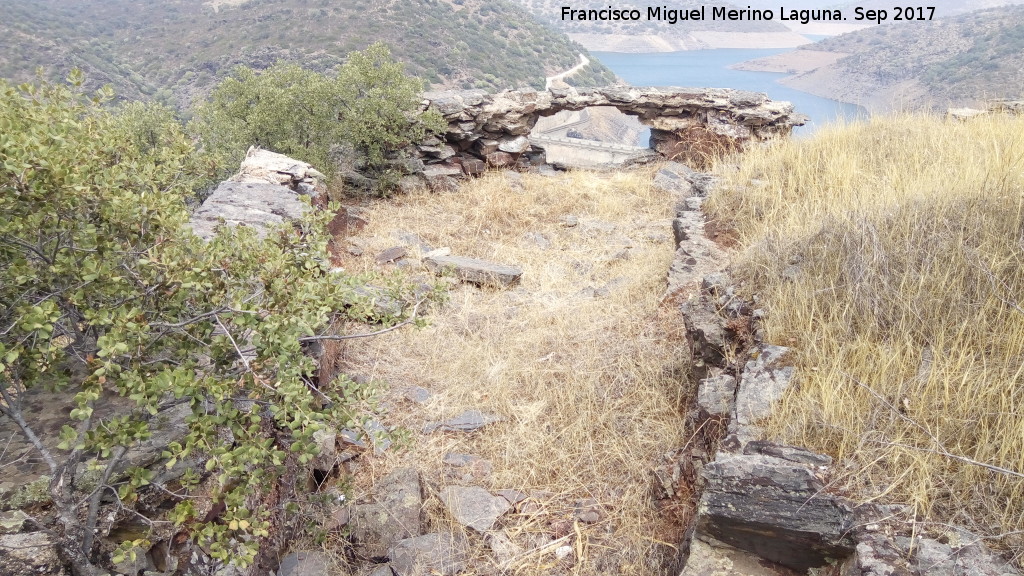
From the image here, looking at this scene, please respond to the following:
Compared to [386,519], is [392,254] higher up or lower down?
higher up

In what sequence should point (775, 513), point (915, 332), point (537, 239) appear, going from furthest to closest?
point (537, 239) < point (915, 332) < point (775, 513)

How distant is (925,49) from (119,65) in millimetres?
30314

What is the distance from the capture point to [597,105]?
33.4 feet

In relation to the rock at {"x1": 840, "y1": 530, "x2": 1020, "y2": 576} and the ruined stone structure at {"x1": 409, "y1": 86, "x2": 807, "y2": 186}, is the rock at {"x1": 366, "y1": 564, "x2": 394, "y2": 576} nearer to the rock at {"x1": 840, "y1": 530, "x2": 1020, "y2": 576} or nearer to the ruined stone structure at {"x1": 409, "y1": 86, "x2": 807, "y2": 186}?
the rock at {"x1": 840, "y1": 530, "x2": 1020, "y2": 576}

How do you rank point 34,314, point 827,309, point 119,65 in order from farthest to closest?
1. point 119,65
2. point 827,309
3. point 34,314

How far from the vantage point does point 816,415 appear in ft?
8.32

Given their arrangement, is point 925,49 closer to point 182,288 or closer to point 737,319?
point 737,319

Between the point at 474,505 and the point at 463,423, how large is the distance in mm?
768

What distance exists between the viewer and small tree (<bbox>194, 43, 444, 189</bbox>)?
7266 mm

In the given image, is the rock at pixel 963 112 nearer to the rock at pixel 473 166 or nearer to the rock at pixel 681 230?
the rock at pixel 681 230

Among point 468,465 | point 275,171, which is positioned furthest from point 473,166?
point 468,465

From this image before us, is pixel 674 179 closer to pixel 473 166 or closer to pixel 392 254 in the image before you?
pixel 473 166

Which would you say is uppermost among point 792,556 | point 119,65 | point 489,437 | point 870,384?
point 119,65

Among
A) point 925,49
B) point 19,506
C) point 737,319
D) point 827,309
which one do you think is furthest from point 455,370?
point 925,49
